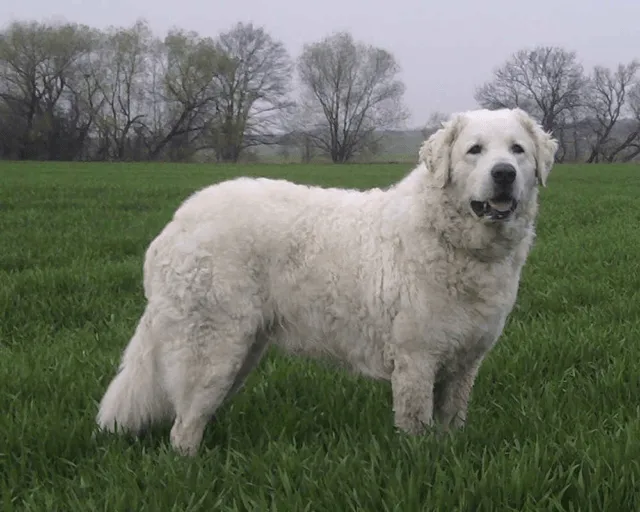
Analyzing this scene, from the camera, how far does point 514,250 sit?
3.60m

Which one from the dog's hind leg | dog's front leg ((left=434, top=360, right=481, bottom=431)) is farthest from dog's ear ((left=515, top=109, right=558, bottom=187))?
the dog's hind leg

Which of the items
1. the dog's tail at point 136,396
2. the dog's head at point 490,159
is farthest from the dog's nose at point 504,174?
the dog's tail at point 136,396

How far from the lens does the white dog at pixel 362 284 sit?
11.2ft

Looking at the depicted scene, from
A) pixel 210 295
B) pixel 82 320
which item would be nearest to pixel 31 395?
pixel 210 295

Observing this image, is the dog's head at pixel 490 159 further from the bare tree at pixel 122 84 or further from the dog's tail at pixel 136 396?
the bare tree at pixel 122 84

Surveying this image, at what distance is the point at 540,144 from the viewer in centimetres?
373

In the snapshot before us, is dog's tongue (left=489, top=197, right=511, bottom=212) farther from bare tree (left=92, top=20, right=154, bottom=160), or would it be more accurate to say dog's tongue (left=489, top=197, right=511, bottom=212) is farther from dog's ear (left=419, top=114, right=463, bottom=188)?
bare tree (left=92, top=20, right=154, bottom=160)

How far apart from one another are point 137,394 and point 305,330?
88cm

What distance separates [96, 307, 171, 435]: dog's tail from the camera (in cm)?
356

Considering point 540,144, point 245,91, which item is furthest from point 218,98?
point 540,144

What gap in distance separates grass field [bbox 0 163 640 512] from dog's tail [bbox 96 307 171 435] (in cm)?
10

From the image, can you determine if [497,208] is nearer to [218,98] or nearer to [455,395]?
[455,395]

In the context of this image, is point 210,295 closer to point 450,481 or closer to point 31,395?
point 31,395

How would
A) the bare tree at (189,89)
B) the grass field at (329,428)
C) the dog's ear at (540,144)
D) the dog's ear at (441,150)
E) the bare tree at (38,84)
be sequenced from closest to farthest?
the grass field at (329,428)
the dog's ear at (441,150)
the dog's ear at (540,144)
the bare tree at (38,84)
the bare tree at (189,89)
